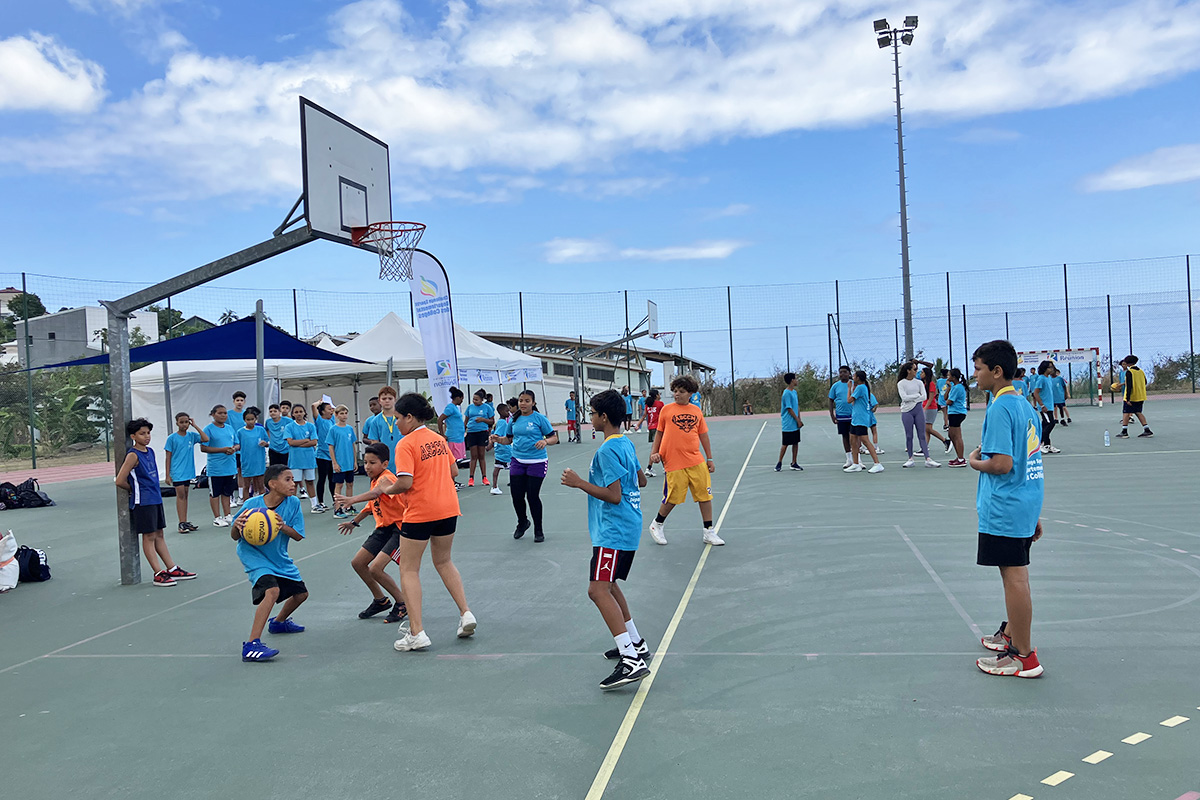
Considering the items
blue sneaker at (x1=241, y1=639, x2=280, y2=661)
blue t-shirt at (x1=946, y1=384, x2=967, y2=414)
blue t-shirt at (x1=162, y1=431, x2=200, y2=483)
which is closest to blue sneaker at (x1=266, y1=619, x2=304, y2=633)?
blue sneaker at (x1=241, y1=639, x2=280, y2=661)

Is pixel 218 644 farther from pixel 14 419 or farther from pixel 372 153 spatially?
pixel 14 419

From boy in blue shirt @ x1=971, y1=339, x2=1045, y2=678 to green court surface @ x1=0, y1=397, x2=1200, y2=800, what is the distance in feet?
0.67

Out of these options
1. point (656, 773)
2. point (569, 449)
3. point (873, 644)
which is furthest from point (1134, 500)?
point (569, 449)

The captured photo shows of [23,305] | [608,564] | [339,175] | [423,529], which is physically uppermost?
[23,305]

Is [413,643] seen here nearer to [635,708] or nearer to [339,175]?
[635,708]

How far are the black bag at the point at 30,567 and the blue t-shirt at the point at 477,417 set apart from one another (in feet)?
24.9

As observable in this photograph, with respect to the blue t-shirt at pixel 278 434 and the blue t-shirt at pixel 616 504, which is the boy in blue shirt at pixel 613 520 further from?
the blue t-shirt at pixel 278 434

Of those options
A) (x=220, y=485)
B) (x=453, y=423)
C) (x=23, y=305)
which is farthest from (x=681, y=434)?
(x=23, y=305)

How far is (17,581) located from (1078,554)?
994 centimetres

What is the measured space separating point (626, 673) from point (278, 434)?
9950mm

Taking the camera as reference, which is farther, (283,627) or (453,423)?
(453,423)

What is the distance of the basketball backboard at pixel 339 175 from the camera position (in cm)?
850

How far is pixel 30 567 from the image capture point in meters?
8.27

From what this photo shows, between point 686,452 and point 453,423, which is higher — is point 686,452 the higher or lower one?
the lower one
